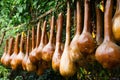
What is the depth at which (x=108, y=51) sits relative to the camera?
1.44 meters

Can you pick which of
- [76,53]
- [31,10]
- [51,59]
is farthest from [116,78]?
[76,53]

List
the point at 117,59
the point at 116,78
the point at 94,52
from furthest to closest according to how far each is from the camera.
Result: the point at 116,78 < the point at 94,52 < the point at 117,59

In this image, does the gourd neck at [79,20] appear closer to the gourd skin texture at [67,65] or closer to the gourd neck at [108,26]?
the gourd skin texture at [67,65]

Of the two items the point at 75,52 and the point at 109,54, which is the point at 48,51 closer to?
the point at 75,52

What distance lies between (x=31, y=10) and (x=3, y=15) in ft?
5.15

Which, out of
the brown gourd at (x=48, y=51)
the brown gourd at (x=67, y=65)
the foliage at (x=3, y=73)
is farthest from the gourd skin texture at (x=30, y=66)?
the foliage at (x=3, y=73)

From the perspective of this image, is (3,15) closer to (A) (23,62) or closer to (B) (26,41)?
(B) (26,41)

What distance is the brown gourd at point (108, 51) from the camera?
1.43 metres

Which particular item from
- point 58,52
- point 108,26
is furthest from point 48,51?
point 108,26

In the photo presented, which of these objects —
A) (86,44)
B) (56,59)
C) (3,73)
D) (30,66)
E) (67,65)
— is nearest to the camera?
(86,44)

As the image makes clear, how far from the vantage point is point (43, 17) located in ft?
8.90

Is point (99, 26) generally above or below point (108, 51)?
above

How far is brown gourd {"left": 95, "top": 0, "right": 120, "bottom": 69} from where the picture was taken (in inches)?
56.4

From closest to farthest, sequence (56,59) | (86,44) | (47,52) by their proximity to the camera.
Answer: (86,44), (56,59), (47,52)
